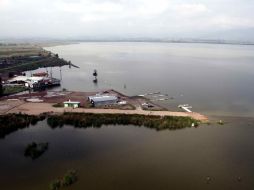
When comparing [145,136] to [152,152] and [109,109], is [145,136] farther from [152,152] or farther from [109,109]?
[109,109]

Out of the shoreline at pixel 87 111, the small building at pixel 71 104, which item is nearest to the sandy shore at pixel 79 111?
the shoreline at pixel 87 111

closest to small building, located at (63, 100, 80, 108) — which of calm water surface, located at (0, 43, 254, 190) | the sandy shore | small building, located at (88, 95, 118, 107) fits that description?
the sandy shore

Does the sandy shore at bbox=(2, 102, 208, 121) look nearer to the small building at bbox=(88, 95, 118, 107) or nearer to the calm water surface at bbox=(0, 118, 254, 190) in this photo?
the small building at bbox=(88, 95, 118, 107)

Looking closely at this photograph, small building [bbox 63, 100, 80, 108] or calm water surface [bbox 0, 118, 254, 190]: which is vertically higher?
small building [bbox 63, 100, 80, 108]

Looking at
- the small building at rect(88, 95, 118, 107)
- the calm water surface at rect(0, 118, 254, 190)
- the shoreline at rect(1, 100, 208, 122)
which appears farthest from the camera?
the small building at rect(88, 95, 118, 107)

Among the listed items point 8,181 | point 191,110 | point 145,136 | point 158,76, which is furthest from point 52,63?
point 8,181

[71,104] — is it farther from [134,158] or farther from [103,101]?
[134,158]

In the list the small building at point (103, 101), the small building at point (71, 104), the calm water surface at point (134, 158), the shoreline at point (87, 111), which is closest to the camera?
the calm water surface at point (134, 158)

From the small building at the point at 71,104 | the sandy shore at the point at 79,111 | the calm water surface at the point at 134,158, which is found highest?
the small building at the point at 71,104

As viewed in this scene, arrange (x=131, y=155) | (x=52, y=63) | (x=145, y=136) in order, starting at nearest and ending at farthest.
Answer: (x=131, y=155) → (x=145, y=136) → (x=52, y=63)

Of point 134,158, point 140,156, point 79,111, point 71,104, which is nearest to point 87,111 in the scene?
point 79,111

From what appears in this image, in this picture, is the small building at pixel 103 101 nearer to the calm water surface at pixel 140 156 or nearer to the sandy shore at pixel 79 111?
the sandy shore at pixel 79 111
